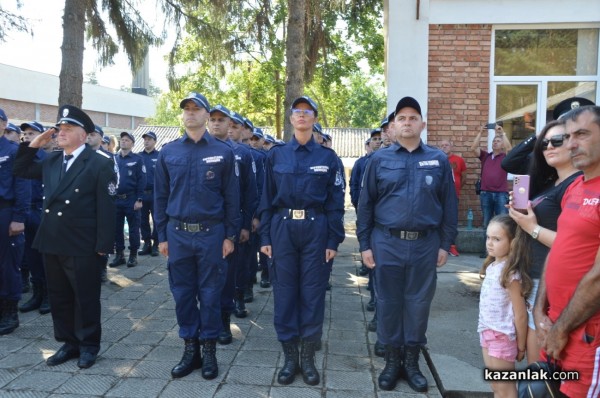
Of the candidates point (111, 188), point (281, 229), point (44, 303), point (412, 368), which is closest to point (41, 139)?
point (111, 188)

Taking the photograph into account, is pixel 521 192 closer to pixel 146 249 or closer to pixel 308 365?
pixel 308 365

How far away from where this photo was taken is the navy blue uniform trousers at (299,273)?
409cm

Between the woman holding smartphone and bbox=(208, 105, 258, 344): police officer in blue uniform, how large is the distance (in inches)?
110

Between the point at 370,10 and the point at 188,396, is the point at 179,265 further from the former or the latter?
the point at 370,10

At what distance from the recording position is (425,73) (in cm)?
860

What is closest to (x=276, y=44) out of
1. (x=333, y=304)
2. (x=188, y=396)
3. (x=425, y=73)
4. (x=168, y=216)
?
(x=425, y=73)

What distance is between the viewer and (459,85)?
8.66 metres

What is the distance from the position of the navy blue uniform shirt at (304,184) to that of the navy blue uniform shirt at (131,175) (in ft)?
16.4

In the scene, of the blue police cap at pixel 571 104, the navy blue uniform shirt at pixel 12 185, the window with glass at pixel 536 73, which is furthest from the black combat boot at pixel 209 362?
the window with glass at pixel 536 73

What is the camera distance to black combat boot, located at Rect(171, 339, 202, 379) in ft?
13.4

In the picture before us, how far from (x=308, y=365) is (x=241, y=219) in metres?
2.02

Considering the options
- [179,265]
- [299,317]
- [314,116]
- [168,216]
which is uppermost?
[314,116]

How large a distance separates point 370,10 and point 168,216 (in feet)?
32.7

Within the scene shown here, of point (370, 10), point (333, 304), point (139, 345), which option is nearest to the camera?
point (139, 345)
